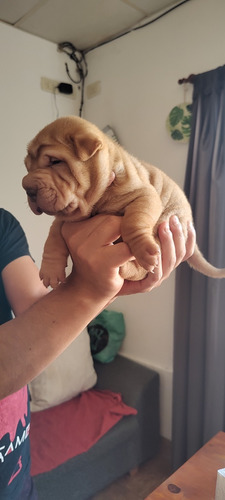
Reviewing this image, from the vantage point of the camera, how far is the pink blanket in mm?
1952

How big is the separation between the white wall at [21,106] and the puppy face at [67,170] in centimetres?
181

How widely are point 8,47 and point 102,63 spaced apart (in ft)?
2.39

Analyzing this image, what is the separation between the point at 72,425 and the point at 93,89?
8.07 feet

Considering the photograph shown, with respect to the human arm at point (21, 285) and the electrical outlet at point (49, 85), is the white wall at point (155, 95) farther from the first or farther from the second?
the human arm at point (21, 285)

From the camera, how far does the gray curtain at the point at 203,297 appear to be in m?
2.10

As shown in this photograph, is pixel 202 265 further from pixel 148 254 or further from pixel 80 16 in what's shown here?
pixel 80 16

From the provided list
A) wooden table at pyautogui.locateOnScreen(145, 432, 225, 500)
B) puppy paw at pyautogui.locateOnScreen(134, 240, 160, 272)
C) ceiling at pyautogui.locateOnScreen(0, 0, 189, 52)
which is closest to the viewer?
puppy paw at pyautogui.locateOnScreen(134, 240, 160, 272)

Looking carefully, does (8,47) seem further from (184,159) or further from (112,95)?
(184,159)

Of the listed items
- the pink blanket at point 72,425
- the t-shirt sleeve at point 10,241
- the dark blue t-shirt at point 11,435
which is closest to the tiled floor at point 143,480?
the pink blanket at point 72,425

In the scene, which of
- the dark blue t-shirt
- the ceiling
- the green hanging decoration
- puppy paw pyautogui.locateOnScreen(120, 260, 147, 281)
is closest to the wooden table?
the dark blue t-shirt

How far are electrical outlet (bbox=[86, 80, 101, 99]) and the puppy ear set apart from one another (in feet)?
7.80

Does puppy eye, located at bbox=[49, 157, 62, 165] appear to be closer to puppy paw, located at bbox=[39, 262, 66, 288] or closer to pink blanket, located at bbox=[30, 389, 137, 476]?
puppy paw, located at bbox=[39, 262, 66, 288]

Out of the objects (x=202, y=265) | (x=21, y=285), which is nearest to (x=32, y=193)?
(x=21, y=285)

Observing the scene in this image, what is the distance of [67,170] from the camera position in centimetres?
82
